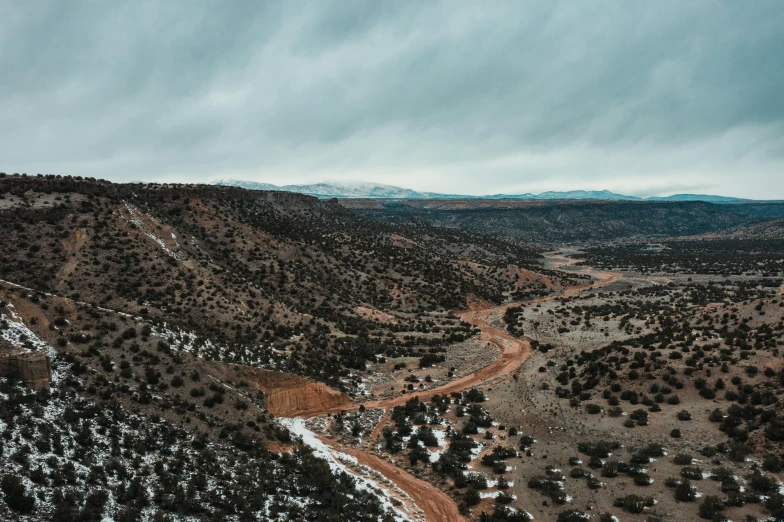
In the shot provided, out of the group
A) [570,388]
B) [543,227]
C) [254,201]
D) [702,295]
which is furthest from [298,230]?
[543,227]

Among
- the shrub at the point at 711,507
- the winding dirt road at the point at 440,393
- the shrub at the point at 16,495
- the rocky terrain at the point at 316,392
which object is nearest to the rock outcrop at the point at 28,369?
the rocky terrain at the point at 316,392

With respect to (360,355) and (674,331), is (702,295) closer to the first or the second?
(674,331)

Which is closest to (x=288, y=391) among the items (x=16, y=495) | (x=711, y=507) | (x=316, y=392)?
(x=316, y=392)

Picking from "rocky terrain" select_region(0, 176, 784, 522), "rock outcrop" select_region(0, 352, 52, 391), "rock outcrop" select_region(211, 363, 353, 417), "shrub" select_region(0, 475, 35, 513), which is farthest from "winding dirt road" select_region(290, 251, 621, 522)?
"rock outcrop" select_region(0, 352, 52, 391)

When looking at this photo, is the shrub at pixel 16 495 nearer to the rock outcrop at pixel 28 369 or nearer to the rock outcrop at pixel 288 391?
the rock outcrop at pixel 28 369

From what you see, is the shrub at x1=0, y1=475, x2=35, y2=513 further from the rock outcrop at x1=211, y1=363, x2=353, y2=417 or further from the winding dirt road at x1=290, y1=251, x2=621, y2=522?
the rock outcrop at x1=211, y1=363, x2=353, y2=417

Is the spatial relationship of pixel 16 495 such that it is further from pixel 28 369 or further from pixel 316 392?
pixel 316 392
